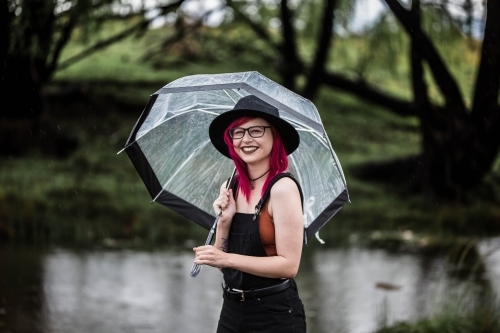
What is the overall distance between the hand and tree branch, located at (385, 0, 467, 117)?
3.69 m

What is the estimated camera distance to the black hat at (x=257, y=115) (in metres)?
2.97

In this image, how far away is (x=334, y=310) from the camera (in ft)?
20.0

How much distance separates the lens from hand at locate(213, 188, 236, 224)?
119 inches

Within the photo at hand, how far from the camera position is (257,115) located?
9.83ft

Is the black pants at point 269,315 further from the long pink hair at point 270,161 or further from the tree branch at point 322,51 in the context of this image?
the tree branch at point 322,51

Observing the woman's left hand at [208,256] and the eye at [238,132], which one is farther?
the eye at [238,132]

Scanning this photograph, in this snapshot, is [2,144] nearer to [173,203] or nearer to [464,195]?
[464,195]

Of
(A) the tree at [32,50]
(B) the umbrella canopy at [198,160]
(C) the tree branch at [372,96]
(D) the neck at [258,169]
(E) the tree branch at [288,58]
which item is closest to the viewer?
(D) the neck at [258,169]

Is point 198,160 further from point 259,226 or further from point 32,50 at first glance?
point 32,50

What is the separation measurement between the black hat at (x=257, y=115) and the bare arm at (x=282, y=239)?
10.9 inches

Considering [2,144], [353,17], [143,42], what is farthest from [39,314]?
[143,42]

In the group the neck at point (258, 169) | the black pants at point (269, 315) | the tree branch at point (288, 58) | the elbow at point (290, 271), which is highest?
the tree branch at point (288, 58)

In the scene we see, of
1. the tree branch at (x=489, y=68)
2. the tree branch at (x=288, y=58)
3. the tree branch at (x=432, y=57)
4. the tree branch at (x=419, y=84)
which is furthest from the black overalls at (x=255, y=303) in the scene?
the tree branch at (x=288, y=58)

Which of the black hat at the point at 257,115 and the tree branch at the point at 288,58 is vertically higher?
the tree branch at the point at 288,58
